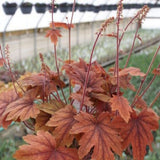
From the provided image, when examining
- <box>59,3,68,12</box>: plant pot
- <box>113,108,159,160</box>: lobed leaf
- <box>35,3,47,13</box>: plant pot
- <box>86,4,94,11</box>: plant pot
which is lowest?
<box>86,4,94,11</box>: plant pot

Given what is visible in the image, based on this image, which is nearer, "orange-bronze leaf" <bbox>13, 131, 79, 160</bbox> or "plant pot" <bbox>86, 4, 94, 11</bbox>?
"orange-bronze leaf" <bbox>13, 131, 79, 160</bbox>

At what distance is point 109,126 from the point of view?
0.56 metres

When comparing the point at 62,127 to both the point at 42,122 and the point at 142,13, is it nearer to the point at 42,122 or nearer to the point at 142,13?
the point at 42,122

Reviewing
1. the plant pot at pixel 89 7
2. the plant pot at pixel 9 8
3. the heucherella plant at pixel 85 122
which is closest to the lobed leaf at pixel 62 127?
the heucherella plant at pixel 85 122

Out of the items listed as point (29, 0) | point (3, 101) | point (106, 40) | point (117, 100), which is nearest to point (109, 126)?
point (117, 100)

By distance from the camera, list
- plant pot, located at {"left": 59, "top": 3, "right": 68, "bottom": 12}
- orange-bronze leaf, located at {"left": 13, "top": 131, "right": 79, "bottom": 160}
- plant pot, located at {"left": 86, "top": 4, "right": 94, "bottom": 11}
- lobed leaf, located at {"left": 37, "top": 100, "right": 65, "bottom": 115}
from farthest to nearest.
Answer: plant pot, located at {"left": 86, "top": 4, "right": 94, "bottom": 11} → plant pot, located at {"left": 59, "top": 3, "right": 68, "bottom": 12} → lobed leaf, located at {"left": 37, "top": 100, "right": 65, "bottom": 115} → orange-bronze leaf, located at {"left": 13, "top": 131, "right": 79, "bottom": 160}

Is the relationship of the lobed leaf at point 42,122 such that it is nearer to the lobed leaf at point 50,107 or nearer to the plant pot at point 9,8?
the lobed leaf at point 50,107

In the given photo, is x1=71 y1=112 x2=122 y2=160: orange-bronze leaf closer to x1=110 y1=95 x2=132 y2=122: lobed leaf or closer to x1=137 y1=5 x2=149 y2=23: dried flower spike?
x1=110 y1=95 x2=132 y2=122: lobed leaf

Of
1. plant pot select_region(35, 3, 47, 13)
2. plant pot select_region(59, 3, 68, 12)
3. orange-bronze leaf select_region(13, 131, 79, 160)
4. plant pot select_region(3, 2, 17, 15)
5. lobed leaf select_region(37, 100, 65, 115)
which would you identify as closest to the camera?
orange-bronze leaf select_region(13, 131, 79, 160)

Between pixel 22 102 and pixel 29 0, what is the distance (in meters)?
3.15

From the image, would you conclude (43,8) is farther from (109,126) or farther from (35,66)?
(109,126)

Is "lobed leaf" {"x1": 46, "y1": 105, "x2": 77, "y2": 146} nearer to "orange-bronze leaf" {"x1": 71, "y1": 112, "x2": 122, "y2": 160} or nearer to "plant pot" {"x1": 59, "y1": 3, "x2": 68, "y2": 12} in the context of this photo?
"orange-bronze leaf" {"x1": 71, "y1": 112, "x2": 122, "y2": 160}

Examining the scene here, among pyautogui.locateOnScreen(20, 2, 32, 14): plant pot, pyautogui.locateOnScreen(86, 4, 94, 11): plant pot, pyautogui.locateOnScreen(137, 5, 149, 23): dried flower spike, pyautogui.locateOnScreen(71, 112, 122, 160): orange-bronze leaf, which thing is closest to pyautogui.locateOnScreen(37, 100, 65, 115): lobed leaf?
pyautogui.locateOnScreen(71, 112, 122, 160): orange-bronze leaf

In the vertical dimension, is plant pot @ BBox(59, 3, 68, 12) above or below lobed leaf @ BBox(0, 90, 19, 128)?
below
